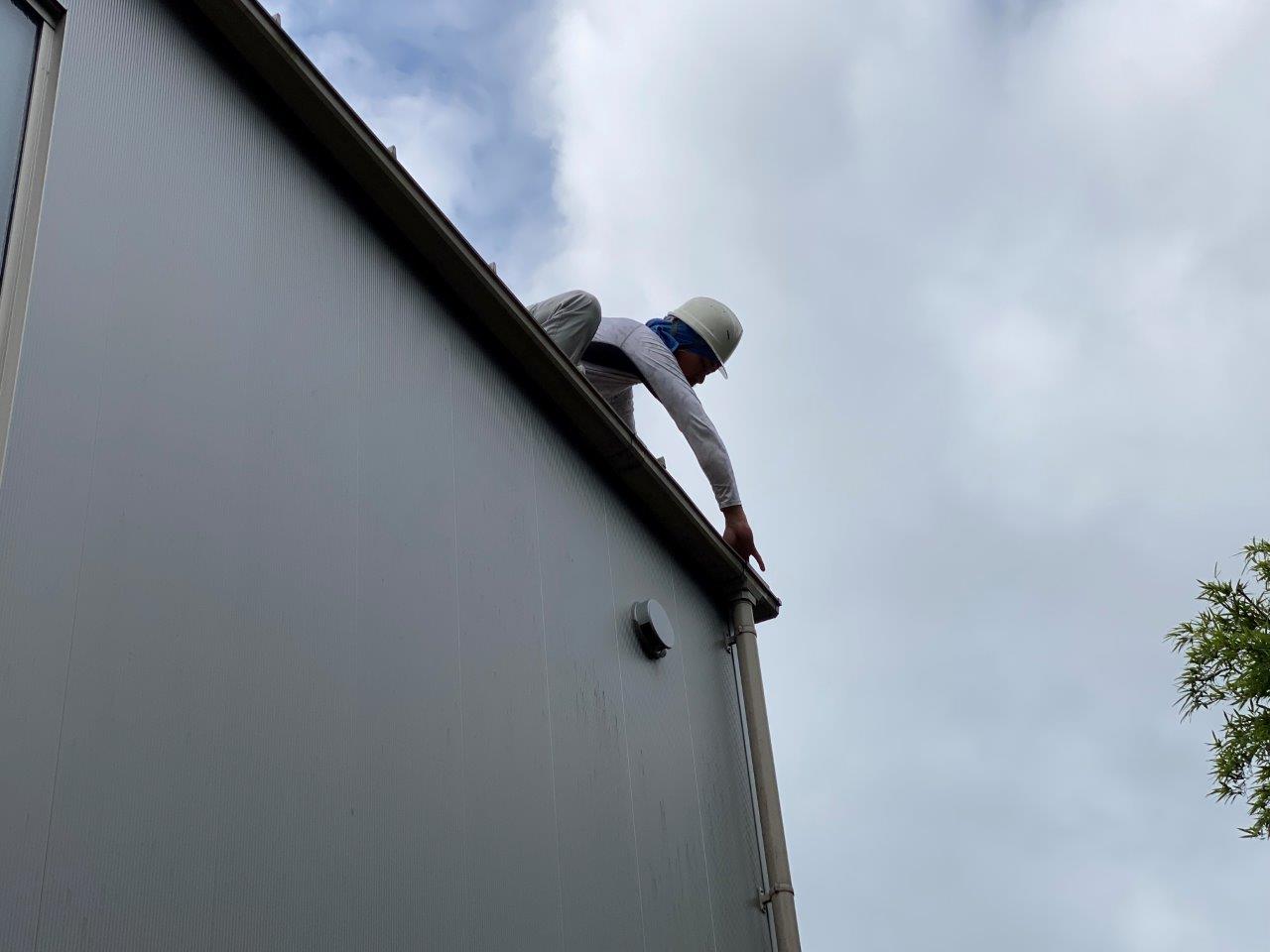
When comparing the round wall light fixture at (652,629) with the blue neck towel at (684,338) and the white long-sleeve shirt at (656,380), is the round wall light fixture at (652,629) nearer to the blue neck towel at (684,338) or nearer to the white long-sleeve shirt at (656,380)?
the white long-sleeve shirt at (656,380)

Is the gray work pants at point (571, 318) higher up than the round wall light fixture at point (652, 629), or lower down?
higher up

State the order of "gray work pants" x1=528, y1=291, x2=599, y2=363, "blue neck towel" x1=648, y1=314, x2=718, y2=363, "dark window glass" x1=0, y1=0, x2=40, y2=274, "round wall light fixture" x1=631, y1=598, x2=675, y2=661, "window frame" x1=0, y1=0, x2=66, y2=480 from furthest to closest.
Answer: "blue neck towel" x1=648, y1=314, x2=718, y2=363 < "gray work pants" x1=528, y1=291, x2=599, y2=363 < "round wall light fixture" x1=631, y1=598, x2=675, y2=661 < "dark window glass" x1=0, y1=0, x2=40, y2=274 < "window frame" x1=0, y1=0, x2=66, y2=480

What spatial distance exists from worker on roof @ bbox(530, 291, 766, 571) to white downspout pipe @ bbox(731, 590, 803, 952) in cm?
35

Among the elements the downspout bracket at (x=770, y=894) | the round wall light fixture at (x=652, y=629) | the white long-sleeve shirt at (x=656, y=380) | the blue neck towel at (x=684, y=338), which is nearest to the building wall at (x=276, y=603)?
the round wall light fixture at (x=652, y=629)

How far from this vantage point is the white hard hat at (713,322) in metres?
7.44

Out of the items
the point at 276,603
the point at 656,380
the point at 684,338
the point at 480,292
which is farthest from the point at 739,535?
the point at 276,603

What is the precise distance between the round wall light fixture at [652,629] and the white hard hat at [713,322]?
218 centimetres

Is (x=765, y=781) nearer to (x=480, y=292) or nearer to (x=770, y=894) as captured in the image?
(x=770, y=894)

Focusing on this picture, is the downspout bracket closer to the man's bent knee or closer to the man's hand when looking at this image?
the man's hand

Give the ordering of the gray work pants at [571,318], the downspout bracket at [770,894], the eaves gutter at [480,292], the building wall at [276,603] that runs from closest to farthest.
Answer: the building wall at [276,603]
the eaves gutter at [480,292]
the downspout bracket at [770,894]
the gray work pants at [571,318]

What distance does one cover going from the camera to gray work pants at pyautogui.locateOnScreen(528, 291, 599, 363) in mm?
6461

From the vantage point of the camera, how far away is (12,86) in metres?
3.33

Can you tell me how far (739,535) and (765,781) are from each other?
122 cm

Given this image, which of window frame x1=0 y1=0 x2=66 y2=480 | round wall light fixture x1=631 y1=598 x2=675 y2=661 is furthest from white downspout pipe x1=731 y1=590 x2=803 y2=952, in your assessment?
window frame x1=0 y1=0 x2=66 y2=480
